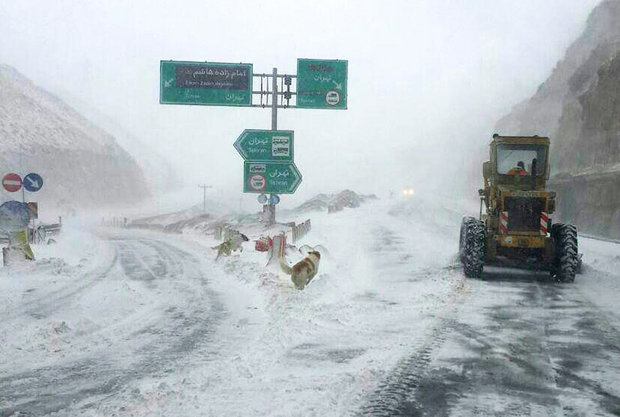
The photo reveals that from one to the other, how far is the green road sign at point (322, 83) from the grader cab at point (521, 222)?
1014 centimetres

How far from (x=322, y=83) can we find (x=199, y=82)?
4791mm

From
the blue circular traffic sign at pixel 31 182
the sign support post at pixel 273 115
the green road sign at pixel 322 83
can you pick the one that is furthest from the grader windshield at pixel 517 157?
the blue circular traffic sign at pixel 31 182

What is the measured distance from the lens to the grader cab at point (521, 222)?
1253cm

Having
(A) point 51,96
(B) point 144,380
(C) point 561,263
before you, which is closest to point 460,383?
(B) point 144,380

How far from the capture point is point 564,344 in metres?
7.09

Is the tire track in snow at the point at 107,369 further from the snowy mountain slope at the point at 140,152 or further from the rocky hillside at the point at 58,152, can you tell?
the snowy mountain slope at the point at 140,152

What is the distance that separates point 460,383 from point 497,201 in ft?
27.6

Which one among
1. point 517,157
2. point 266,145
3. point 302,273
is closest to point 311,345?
point 302,273

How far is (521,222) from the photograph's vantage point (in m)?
12.8

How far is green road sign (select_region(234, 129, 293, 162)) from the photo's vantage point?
22.6 meters

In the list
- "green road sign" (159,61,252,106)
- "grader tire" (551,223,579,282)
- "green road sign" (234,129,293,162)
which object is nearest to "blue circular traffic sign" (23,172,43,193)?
"green road sign" (159,61,252,106)

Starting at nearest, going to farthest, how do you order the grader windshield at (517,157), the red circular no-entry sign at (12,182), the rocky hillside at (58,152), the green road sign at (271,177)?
the grader windshield at (517,157), the red circular no-entry sign at (12,182), the green road sign at (271,177), the rocky hillside at (58,152)

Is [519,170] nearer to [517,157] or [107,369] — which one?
[517,157]

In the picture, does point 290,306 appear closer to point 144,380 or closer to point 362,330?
point 362,330
